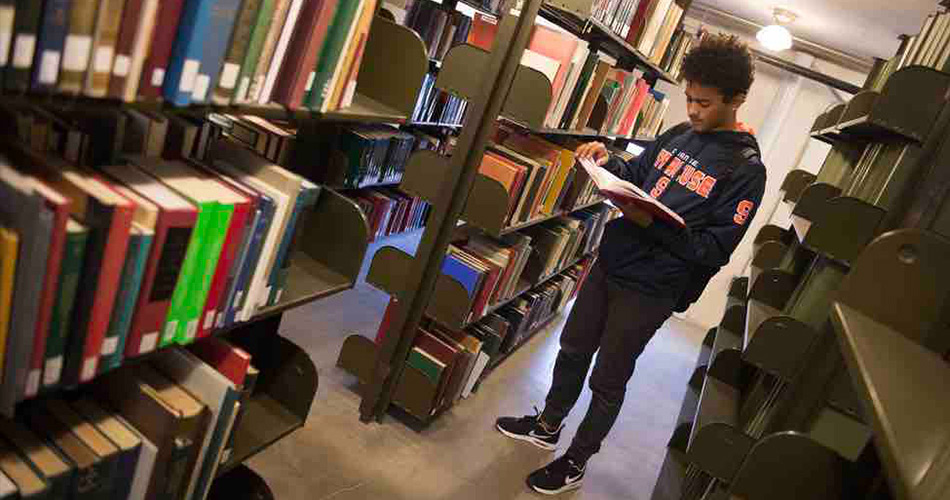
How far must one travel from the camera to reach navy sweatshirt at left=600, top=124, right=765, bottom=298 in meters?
2.15

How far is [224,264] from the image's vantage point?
121 centimetres

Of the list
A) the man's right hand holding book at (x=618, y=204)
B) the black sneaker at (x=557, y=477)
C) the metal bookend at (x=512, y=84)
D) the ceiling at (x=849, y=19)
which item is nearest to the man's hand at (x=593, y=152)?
the man's right hand holding book at (x=618, y=204)

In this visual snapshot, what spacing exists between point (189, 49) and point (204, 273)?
1.30 ft

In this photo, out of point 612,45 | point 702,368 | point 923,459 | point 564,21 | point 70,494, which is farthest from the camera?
point 702,368

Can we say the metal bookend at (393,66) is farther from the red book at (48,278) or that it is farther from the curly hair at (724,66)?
the curly hair at (724,66)

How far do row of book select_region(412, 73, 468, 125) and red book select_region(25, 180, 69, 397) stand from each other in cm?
→ 311

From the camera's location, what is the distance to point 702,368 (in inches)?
154

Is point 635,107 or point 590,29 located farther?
point 635,107

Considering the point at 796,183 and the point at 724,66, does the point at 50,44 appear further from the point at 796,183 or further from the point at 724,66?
the point at 796,183

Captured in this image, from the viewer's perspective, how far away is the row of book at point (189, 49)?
84cm

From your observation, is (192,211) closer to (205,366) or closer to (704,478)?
(205,366)

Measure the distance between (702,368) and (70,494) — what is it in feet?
11.5

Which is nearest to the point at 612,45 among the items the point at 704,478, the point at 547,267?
the point at 547,267

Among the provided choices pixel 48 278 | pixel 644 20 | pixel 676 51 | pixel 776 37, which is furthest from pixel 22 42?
pixel 776 37
